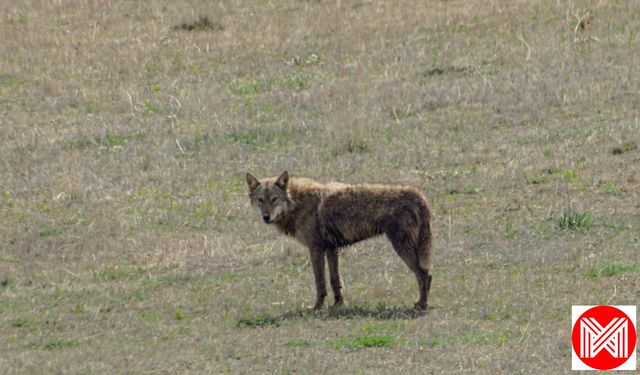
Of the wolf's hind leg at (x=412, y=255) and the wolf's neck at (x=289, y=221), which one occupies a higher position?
the wolf's neck at (x=289, y=221)

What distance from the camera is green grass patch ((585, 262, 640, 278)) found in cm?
1334

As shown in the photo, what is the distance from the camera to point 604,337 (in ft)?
34.9

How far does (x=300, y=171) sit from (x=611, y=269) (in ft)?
21.5

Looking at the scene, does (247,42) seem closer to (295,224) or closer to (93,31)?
(93,31)

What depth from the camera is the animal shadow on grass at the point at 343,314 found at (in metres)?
12.3

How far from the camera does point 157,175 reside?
19156 mm

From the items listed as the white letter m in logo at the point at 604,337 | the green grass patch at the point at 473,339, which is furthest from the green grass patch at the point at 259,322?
the white letter m in logo at the point at 604,337

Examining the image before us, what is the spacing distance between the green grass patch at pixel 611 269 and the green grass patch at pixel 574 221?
5.91 feet

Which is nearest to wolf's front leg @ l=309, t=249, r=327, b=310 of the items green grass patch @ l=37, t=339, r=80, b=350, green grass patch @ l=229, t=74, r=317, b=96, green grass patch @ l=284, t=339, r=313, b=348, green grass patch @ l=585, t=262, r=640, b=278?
green grass patch @ l=284, t=339, r=313, b=348

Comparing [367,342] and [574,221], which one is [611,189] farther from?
[367,342]

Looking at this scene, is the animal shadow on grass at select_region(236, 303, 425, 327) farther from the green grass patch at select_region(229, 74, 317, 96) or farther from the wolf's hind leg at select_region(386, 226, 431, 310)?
the green grass patch at select_region(229, 74, 317, 96)

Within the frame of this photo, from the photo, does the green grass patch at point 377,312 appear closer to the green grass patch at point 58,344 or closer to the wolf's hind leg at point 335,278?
the wolf's hind leg at point 335,278

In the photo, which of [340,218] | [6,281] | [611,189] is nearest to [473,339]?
[340,218]

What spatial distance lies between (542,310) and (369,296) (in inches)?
75.8
